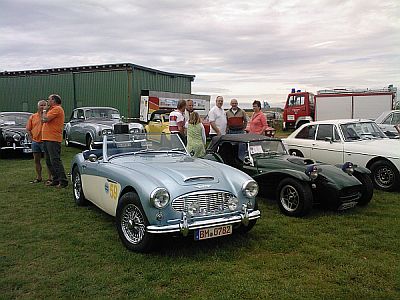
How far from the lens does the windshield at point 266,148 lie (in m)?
7.20

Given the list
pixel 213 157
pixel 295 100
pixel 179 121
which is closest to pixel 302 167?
pixel 213 157

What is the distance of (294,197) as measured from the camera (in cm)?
597

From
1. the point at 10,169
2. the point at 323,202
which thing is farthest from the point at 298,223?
the point at 10,169

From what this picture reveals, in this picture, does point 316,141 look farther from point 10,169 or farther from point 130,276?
point 10,169

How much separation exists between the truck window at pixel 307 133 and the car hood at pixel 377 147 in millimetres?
1045

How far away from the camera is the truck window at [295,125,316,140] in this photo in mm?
9252

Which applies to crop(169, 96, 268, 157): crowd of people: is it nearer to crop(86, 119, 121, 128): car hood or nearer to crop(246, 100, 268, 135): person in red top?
crop(246, 100, 268, 135): person in red top

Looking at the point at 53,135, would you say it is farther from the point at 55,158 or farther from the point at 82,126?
the point at 82,126

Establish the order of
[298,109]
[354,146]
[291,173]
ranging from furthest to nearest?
[298,109] < [354,146] < [291,173]

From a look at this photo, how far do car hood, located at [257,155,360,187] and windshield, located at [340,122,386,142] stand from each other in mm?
2260

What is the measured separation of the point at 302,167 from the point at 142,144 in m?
2.62

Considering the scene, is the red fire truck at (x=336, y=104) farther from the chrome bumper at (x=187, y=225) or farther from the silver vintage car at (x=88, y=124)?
the chrome bumper at (x=187, y=225)

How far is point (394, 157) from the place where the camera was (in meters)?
7.48

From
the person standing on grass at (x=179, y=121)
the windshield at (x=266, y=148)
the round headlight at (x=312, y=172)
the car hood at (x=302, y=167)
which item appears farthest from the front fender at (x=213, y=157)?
the round headlight at (x=312, y=172)
